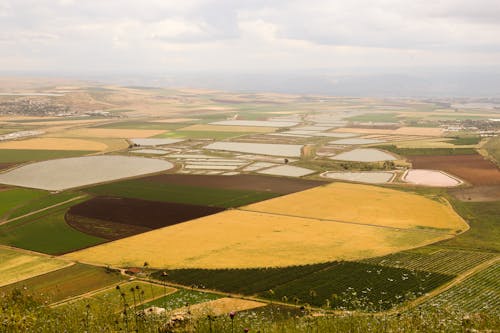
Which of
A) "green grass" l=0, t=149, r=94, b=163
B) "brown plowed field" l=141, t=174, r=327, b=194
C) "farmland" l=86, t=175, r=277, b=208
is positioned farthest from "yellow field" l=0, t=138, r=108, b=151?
"farmland" l=86, t=175, r=277, b=208

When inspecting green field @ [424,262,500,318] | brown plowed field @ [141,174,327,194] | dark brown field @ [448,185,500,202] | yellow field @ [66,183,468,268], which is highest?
dark brown field @ [448,185,500,202]

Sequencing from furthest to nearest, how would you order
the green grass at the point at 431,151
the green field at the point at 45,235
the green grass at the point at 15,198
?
the green grass at the point at 431,151, the green grass at the point at 15,198, the green field at the point at 45,235

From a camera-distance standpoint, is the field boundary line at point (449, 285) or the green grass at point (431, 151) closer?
the field boundary line at point (449, 285)

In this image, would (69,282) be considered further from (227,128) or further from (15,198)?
(227,128)

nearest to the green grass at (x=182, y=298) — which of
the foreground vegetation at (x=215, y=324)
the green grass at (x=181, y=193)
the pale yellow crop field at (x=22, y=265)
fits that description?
the foreground vegetation at (x=215, y=324)

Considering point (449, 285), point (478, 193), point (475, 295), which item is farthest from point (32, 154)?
point (475, 295)

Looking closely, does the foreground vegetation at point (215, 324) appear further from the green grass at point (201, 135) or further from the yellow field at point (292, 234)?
the green grass at point (201, 135)

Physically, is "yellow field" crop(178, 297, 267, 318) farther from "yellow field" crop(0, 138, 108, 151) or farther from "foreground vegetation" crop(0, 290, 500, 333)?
"yellow field" crop(0, 138, 108, 151)
